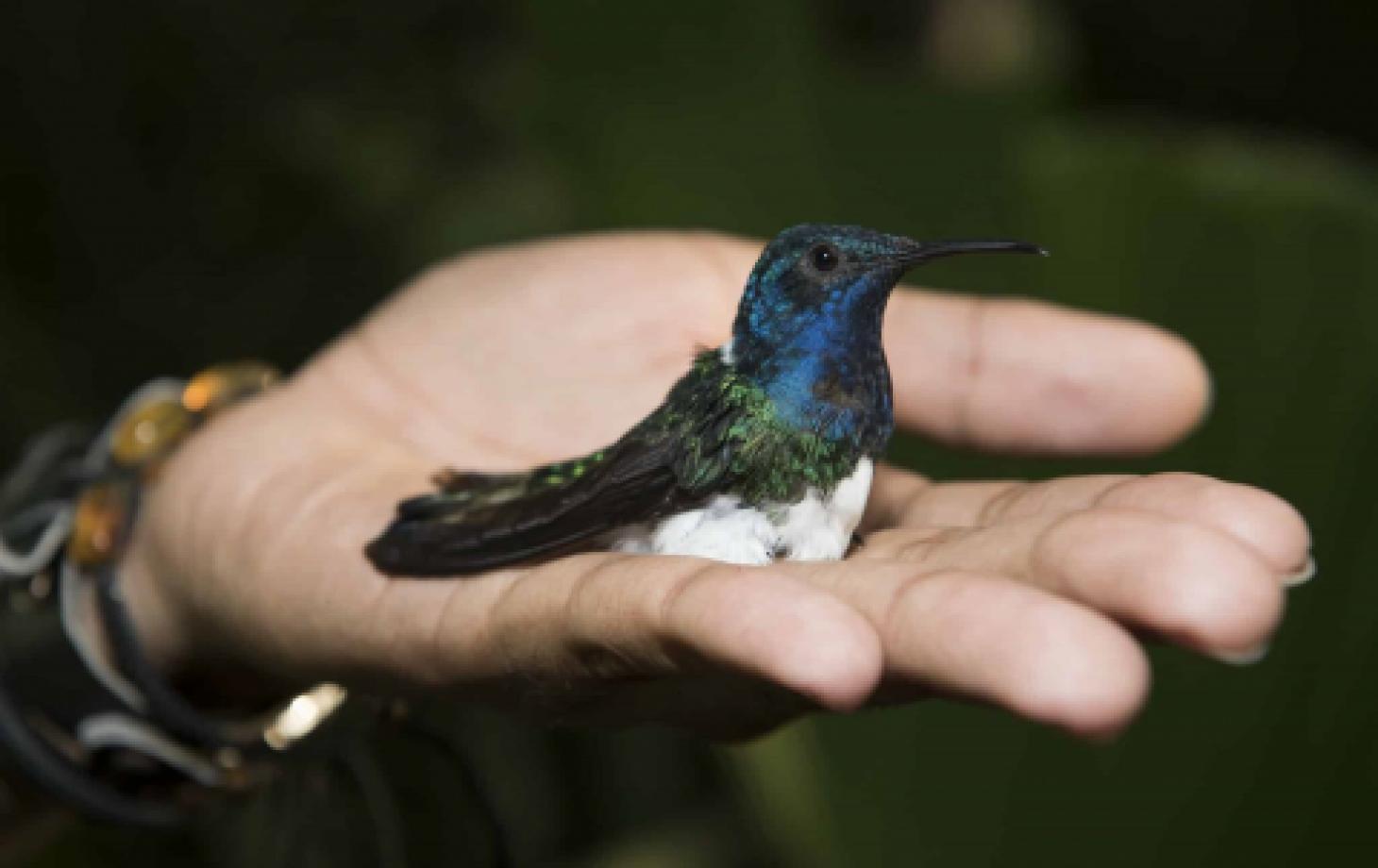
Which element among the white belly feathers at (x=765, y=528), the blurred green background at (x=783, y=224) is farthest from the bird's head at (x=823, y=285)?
the blurred green background at (x=783, y=224)

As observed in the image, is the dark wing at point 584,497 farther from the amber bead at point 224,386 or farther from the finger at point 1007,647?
the amber bead at point 224,386

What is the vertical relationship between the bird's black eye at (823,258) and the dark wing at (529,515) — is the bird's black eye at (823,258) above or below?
above

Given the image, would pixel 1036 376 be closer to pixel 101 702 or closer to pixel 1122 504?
pixel 1122 504

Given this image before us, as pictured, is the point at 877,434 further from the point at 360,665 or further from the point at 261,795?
the point at 261,795

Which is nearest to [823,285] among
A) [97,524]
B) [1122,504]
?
[1122,504]

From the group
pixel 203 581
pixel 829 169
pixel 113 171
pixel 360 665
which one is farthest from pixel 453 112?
pixel 360 665

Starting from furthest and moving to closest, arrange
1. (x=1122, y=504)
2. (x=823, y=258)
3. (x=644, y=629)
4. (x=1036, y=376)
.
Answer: (x=1036, y=376)
(x=823, y=258)
(x=1122, y=504)
(x=644, y=629)
